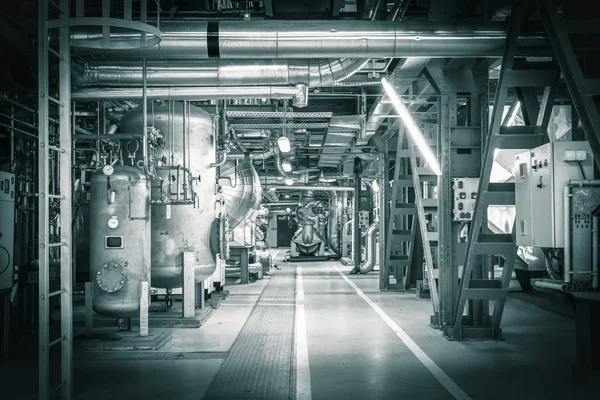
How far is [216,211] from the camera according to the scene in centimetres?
984

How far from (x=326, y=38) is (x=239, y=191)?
8.23 m

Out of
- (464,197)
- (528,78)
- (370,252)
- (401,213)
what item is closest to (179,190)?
(464,197)

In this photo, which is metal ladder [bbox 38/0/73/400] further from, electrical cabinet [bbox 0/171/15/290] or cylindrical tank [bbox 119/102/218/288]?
cylindrical tank [bbox 119/102/218/288]

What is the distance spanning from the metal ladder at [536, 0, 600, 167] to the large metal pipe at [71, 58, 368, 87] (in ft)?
8.83

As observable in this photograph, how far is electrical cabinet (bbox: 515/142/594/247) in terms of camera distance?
5598mm

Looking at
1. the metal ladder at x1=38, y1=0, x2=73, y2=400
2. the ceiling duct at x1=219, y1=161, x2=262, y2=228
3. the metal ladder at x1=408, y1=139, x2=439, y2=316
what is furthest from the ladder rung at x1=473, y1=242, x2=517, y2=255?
the ceiling duct at x1=219, y1=161, x2=262, y2=228

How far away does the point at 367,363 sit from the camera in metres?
6.41

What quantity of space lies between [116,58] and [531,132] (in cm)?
566

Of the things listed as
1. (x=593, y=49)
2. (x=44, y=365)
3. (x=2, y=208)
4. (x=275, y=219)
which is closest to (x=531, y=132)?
(x=593, y=49)

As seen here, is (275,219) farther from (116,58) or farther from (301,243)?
(116,58)

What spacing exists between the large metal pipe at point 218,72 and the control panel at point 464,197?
2.28 m

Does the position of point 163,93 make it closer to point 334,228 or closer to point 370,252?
point 370,252

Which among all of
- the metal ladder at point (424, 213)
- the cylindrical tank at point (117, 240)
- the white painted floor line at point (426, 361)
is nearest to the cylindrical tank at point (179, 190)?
the cylindrical tank at point (117, 240)

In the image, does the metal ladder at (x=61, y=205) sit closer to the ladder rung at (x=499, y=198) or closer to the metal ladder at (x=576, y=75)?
the metal ladder at (x=576, y=75)
